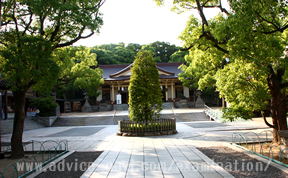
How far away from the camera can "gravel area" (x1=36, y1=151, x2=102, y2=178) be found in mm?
4902

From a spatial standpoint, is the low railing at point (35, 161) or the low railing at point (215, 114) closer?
the low railing at point (35, 161)

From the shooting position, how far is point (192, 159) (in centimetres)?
578

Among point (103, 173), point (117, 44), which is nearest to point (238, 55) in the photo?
point (103, 173)

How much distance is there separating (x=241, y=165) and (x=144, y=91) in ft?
22.1

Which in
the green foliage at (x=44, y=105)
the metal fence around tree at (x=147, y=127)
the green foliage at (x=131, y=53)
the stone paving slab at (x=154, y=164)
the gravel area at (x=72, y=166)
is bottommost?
the gravel area at (x=72, y=166)

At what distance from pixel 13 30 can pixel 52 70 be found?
2.77 metres

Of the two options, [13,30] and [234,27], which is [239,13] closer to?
[234,27]

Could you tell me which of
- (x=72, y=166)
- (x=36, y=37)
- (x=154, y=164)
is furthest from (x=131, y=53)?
(x=154, y=164)

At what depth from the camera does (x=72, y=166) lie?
5.55m

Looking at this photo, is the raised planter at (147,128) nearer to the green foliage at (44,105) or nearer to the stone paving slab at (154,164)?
the stone paving slab at (154,164)

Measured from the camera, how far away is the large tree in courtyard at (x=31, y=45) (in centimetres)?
647

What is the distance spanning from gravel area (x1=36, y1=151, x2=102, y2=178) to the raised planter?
12.5 feet

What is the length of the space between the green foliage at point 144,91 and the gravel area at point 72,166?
4568 millimetres

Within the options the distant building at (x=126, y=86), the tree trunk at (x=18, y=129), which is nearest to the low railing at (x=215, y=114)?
the distant building at (x=126, y=86)
